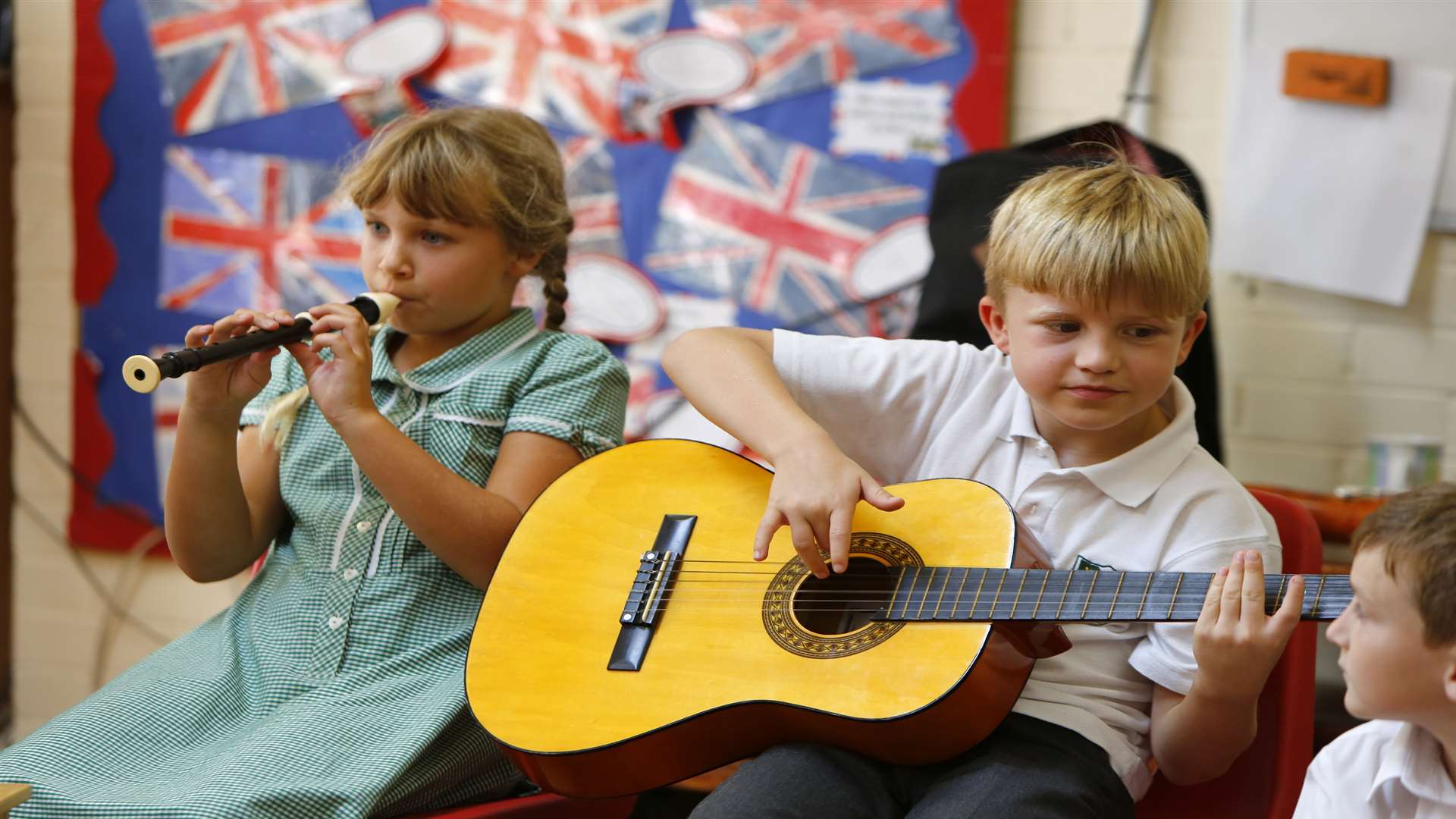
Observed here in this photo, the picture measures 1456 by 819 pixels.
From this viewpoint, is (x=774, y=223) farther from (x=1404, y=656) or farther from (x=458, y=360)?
(x=1404, y=656)

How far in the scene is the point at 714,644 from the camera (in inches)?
45.7

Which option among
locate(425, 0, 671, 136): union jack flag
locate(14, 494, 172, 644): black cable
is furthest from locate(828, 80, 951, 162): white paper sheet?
locate(14, 494, 172, 644): black cable

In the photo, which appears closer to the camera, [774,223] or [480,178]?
[480,178]

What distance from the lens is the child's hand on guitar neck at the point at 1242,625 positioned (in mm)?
997

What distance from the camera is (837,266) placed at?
7.41 ft

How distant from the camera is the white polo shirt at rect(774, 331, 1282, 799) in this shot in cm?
115

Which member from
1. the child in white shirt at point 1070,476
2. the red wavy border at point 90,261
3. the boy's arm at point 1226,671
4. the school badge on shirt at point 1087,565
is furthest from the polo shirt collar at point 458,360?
the red wavy border at point 90,261

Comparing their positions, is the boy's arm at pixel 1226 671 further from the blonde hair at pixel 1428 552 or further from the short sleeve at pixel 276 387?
Result: the short sleeve at pixel 276 387

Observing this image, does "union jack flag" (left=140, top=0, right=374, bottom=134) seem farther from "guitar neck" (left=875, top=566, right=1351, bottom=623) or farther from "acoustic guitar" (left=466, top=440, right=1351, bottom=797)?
"guitar neck" (left=875, top=566, right=1351, bottom=623)

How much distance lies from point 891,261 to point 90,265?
1553mm

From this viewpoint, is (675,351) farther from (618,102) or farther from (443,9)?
(443,9)

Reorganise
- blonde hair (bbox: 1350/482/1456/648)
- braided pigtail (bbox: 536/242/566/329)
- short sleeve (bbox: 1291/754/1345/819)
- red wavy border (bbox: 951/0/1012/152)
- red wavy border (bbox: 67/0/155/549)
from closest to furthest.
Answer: blonde hair (bbox: 1350/482/1456/648)
short sleeve (bbox: 1291/754/1345/819)
braided pigtail (bbox: 536/242/566/329)
red wavy border (bbox: 951/0/1012/152)
red wavy border (bbox: 67/0/155/549)

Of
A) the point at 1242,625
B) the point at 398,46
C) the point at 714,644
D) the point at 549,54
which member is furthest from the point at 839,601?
the point at 398,46

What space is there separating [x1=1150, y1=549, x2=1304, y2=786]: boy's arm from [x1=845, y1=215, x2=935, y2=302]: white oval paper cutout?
1.19m
